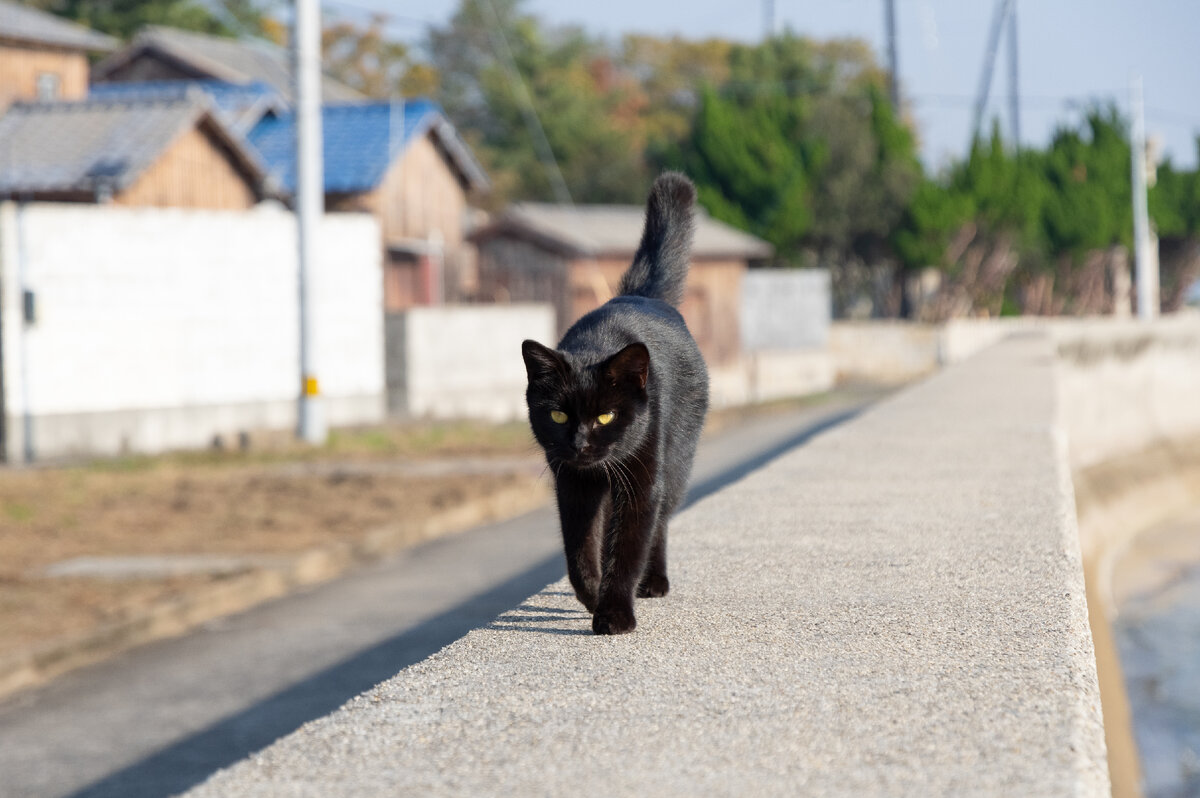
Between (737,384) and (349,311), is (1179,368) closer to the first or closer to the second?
(737,384)

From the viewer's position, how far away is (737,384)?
3475 cm

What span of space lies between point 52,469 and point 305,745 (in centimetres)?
1318

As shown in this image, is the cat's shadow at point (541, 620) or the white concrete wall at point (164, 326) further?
the white concrete wall at point (164, 326)

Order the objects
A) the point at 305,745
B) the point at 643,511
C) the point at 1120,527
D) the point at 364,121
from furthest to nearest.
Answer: the point at 364,121 < the point at 1120,527 < the point at 643,511 < the point at 305,745

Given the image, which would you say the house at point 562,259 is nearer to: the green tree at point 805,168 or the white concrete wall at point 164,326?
the green tree at point 805,168

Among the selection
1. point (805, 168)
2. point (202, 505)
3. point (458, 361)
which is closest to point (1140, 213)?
point (805, 168)

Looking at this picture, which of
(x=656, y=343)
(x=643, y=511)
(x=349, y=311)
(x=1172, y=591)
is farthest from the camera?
(x=349, y=311)

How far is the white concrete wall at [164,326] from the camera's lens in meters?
16.4

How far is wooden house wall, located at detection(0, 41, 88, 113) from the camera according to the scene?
3669cm

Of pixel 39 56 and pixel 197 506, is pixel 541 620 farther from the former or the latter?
pixel 39 56

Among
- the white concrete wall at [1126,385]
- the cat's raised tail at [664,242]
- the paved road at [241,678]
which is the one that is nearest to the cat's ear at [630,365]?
the cat's raised tail at [664,242]

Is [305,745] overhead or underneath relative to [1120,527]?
overhead

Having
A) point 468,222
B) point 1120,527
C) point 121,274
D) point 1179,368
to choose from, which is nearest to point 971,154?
point 468,222

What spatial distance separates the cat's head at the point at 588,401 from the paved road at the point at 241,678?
2.68 meters
